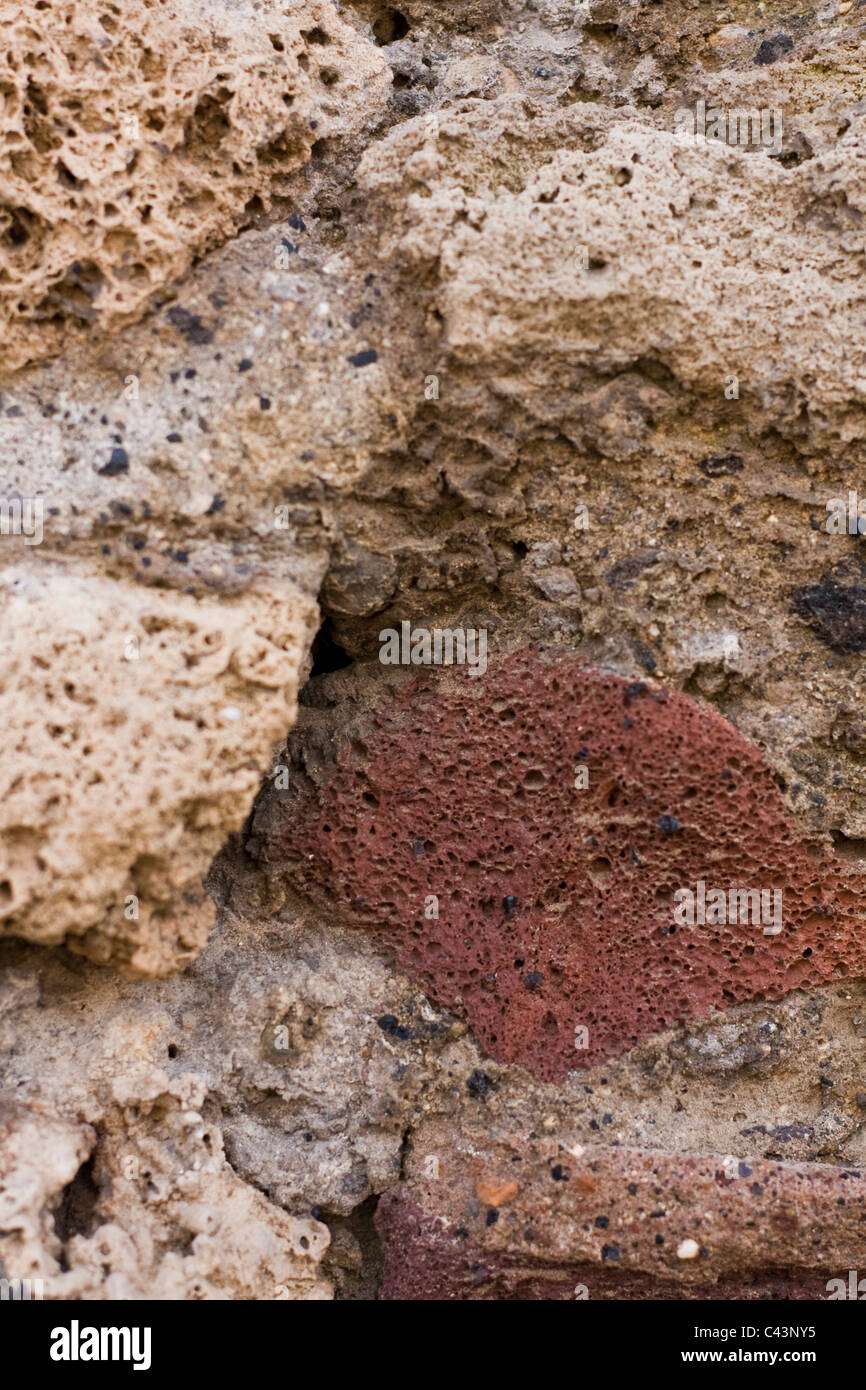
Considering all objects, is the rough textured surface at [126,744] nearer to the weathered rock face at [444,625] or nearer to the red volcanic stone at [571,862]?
the weathered rock face at [444,625]

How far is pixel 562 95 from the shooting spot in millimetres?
3146

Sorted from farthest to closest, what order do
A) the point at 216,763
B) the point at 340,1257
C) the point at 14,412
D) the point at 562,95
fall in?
the point at 562,95 < the point at 340,1257 < the point at 14,412 < the point at 216,763

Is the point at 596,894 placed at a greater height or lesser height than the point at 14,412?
lesser

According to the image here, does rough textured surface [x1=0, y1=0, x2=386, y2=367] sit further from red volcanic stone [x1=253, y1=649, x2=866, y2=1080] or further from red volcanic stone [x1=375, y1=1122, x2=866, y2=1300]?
red volcanic stone [x1=375, y1=1122, x2=866, y2=1300]

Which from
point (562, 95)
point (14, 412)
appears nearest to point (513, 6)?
point (562, 95)

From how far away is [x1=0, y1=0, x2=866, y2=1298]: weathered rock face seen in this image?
2643mm

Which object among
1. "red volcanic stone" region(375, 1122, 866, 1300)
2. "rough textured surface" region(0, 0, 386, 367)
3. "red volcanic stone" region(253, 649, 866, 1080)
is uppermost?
"rough textured surface" region(0, 0, 386, 367)

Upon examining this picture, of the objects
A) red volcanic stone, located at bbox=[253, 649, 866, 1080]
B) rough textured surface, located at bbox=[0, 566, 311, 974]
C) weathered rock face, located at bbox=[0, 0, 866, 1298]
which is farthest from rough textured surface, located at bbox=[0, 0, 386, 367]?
red volcanic stone, located at bbox=[253, 649, 866, 1080]

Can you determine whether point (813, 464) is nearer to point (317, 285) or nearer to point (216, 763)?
point (317, 285)

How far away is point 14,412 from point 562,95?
1.73 meters

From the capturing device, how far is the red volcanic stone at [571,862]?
2918mm

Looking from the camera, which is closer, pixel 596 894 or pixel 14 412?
pixel 14 412

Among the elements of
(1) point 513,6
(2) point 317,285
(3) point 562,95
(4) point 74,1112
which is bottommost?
(4) point 74,1112

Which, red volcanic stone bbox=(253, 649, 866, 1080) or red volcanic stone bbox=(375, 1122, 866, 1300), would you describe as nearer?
red volcanic stone bbox=(375, 1122, 866, 1300)
